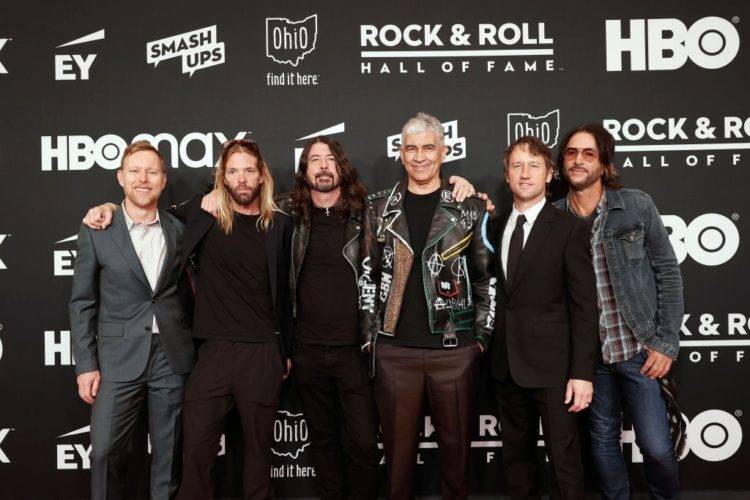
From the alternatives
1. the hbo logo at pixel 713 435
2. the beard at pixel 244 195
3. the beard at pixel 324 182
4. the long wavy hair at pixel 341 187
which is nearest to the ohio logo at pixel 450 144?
the long wavy hair at pixel 341 187

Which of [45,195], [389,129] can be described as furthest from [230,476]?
[389,129]

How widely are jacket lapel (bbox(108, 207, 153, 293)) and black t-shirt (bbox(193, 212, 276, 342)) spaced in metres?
0.24

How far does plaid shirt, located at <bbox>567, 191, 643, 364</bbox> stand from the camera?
2678 millimetres

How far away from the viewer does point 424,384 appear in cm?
265

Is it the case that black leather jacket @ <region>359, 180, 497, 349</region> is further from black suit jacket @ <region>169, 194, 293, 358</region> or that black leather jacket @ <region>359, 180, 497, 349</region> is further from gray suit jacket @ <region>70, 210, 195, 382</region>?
gray suit jacket @ <region>70, 210, 195, 382</region>

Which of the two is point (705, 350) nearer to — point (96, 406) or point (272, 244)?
point (272, 244)

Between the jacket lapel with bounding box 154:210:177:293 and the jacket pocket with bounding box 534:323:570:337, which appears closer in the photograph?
the jacket pocket with bounding box 534:323:570:337

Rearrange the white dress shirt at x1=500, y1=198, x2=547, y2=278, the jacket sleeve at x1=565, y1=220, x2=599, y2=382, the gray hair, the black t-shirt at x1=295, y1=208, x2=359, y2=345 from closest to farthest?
the jacket sleeve at x1=565, y1=220, x2=599, y2=382 → the white dress shirt at x1=500, y1=198, x2=547, y2=278 → the gray hair → the black t-shirt at x1=295, y1=208, x2=359, y2=345

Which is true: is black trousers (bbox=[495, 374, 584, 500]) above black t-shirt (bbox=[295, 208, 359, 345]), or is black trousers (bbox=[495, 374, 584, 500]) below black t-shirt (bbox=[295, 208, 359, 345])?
below

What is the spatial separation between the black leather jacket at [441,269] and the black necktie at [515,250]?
0.13 meters

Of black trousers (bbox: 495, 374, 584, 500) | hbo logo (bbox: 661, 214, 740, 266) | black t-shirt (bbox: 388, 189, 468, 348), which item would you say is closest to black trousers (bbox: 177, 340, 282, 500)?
black t-shirt (bbox: 388, 189, 468, 348)

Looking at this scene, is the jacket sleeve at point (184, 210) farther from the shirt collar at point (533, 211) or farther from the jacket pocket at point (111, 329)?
the shirt collar at point (533, 211)

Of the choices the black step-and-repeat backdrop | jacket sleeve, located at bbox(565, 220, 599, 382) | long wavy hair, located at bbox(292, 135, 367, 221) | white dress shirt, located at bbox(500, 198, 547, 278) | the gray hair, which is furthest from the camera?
the black step-and-repeat backdrop

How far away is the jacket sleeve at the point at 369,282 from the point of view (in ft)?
8.94
